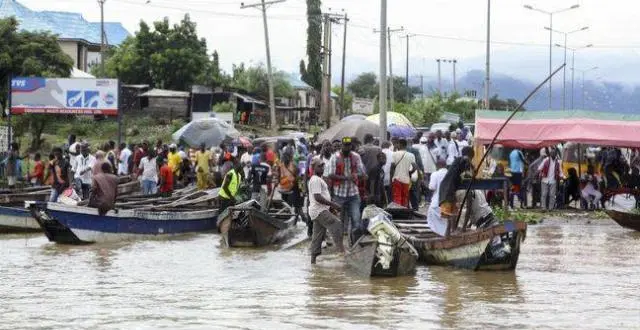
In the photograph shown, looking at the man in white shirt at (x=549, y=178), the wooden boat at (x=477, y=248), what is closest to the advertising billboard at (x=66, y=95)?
the man in white shirt at (x=549, y=178)

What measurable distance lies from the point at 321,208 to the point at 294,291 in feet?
6.15

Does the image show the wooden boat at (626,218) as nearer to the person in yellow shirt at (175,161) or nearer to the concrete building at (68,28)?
the person in yellow shirt at (175,161)

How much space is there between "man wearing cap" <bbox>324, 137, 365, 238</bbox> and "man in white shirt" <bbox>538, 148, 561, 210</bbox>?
9.05 m

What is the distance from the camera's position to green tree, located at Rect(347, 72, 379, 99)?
358 feet

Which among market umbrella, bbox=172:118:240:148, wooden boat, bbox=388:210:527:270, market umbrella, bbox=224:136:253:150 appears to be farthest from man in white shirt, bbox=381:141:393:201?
market umbrella, bbox=172:118:240:148

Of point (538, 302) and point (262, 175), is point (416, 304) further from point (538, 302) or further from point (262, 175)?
point (262, 175)

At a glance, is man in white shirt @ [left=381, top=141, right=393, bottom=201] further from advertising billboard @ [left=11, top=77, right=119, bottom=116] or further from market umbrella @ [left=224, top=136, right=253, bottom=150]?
advertising billboard @ [left=11, top=77, right=119, bottom=116]

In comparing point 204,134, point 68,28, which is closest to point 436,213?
point 204,134

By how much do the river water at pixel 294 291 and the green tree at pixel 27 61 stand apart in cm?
2330

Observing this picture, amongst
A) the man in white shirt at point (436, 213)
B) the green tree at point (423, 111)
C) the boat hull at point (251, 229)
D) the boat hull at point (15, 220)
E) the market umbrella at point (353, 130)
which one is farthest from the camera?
the green tree at point (423, 111)

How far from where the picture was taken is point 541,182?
78.6 ft

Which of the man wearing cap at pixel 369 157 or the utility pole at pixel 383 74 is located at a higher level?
the utility pole at pixel 383 74

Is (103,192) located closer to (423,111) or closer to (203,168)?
(203,168)

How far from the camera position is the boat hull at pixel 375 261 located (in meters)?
13.5
